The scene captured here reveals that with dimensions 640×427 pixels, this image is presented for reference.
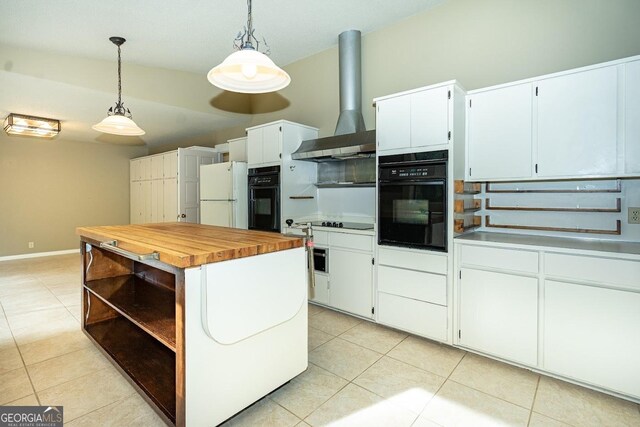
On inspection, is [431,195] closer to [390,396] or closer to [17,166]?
[390,396]

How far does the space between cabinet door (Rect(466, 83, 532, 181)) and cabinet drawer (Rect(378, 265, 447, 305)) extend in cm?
98

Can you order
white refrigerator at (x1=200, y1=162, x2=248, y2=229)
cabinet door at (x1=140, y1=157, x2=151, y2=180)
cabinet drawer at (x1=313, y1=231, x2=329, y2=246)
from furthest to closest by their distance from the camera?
cabinet door at (x1=140, y1=157, x2=151, y2=180) → white refrigerator at (x1=200, y1=162, x2=248, y2=229) → cabinet drawer at (x1=313, y1=231, x2=329, y2=246)

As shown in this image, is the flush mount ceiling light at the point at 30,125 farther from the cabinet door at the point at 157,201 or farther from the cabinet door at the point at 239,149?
the cabinet door at the point at 239,149

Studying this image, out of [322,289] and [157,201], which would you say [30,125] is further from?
[322,289]

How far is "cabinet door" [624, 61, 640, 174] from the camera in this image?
7.06ft

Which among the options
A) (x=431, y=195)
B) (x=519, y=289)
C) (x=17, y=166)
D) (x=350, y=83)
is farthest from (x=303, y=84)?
(x=17, y=166)

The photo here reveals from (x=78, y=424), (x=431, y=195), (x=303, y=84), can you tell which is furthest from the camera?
(x=303, y=84)

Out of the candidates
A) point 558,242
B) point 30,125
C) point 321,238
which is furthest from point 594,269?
point 30,125

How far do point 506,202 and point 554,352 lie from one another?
1311 mm

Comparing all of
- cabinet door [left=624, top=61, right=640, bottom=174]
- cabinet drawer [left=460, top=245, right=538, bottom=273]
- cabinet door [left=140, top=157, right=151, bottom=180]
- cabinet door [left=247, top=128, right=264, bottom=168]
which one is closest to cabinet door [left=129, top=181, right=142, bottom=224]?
cabinet door [left=140, top=157, right=151, bottom=180]

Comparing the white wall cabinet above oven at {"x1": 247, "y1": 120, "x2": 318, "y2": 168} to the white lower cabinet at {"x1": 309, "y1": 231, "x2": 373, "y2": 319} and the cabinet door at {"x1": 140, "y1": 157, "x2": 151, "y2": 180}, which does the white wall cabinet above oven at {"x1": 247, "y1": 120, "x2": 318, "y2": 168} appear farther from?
the cabinet door at {"x1": 140, "y1": 157, "x2": 151, "y2": 180}

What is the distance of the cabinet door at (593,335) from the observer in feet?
6.50

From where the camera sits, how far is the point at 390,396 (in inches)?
82.5

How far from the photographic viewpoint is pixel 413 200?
287 cm
